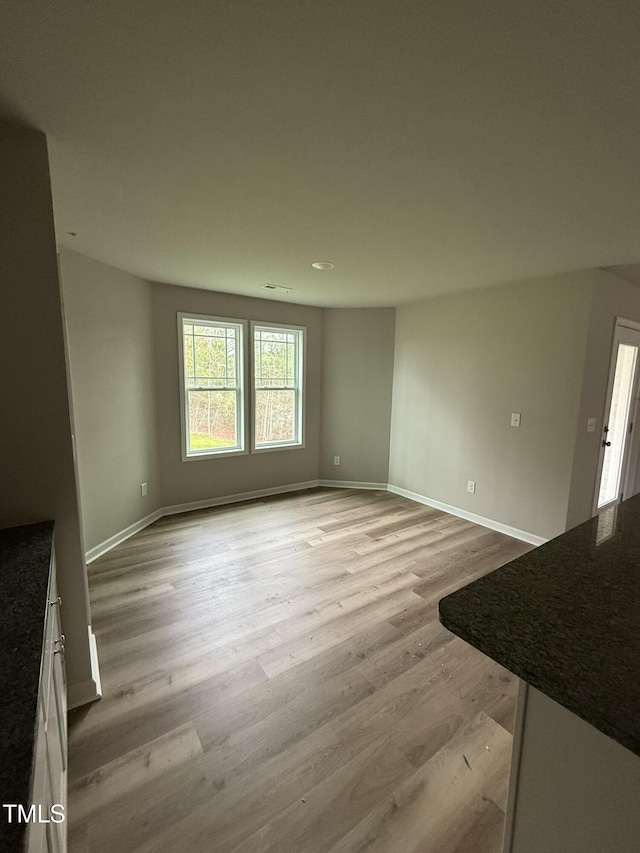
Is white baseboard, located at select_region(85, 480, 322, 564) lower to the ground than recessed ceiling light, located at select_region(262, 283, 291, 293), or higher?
lower

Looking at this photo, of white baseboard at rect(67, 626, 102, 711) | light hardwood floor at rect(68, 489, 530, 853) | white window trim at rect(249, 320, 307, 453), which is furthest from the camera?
white window trim at rect(249, 320, 307, 453)

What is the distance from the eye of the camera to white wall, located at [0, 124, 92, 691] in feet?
4.64

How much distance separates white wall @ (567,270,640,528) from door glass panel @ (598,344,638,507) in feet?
0.93

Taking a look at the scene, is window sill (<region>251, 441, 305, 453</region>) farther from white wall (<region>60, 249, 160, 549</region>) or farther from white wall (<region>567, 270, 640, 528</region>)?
white wall (<region>567, 270, 640, 528</region>)

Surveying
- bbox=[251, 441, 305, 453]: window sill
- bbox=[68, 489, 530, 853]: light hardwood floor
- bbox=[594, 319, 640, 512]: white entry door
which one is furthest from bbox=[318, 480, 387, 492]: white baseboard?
bbox=[594, 319, 640, 512]: white entry door

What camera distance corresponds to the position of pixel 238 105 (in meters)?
1.24

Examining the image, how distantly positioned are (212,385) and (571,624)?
392 centimetres

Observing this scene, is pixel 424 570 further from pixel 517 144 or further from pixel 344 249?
pixel 517 144

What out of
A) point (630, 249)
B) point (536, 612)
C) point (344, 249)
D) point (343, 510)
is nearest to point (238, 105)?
point (344, 249)

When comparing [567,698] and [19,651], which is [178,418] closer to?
[19,651]

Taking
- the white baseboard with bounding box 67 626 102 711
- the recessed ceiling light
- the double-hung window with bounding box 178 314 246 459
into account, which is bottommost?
the white baseboard with bounding box 67 626 102 711

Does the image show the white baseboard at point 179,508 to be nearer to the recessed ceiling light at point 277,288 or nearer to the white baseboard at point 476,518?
the white baseboard at point 476,518

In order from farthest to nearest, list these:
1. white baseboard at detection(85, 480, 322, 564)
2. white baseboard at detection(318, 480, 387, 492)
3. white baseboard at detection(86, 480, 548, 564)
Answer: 1. white baseboard at detection(318, 480, 387, 492)
2. white baseboard at detection(86, 480, 548, 564)
3. white baseboard at detection(85, 480, 322, 564)

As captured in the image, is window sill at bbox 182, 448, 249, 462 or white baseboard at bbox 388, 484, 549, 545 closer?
white baseboard at bbox 388, 484, 549, 545
